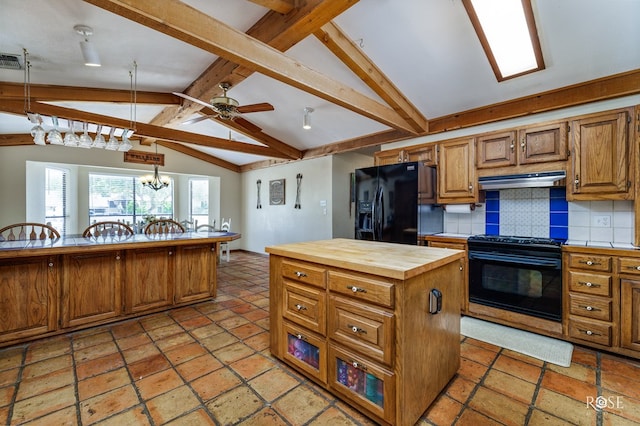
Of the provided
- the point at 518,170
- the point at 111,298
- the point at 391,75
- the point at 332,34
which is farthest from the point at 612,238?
the point at 111,298

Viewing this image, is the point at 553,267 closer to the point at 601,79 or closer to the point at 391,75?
the point at 601,79

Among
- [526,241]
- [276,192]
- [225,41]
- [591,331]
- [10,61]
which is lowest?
[591,331]

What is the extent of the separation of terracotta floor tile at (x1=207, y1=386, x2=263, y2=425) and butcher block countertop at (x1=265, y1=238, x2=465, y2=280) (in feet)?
3.01

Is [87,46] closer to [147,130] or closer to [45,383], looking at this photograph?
[147,130]

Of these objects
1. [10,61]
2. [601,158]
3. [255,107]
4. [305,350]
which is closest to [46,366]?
[305,350]

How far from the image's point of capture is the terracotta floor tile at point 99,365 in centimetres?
202

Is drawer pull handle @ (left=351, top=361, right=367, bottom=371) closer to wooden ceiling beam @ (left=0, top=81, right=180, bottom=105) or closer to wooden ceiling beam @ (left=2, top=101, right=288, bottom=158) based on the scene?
wooden ceiling beam @ (left=0, top=81, right=180, bottom=105)

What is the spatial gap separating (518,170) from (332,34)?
233 centimetres

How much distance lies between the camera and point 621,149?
240 cm

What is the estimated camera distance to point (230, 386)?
188 cm

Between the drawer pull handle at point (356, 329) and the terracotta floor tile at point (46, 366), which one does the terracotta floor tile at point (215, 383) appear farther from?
the terracotta floor tile at point (46, 366)

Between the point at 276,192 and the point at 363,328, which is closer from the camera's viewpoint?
the point at 363,328

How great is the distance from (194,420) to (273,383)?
51 cm

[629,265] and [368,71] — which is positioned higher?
[368,71]
